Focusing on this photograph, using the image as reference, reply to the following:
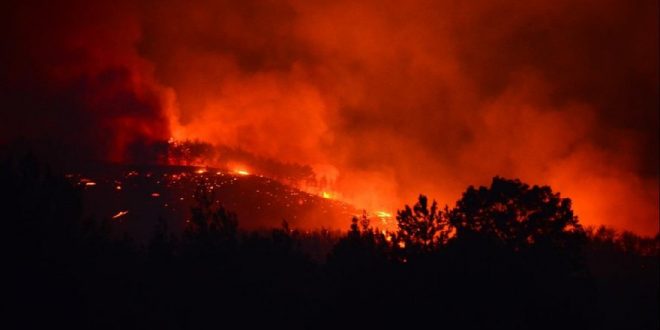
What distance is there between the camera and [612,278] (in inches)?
2891

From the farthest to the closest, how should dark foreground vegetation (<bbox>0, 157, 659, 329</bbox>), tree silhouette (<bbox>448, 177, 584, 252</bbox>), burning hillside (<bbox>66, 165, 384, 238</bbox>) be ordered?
1. burning hillside (<bbox>66, 165, 384, 238</bbox>)
2. tree silhouette (<bbox>448, 177, 584, 252</bbox>)
3. dark foreground vegetation (<bbox>0, 157, 659, 329</bbox>)

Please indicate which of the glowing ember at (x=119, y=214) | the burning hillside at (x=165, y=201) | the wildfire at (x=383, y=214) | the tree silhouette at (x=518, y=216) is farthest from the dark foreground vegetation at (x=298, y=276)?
the glowing ember at (x=119, y=214)

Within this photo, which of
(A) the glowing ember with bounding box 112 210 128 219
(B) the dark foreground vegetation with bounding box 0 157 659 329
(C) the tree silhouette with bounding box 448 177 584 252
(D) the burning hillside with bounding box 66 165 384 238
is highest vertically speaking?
(D) the burning hillside with bounding box 66 165 384 238

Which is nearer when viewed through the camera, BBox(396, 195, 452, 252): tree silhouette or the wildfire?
BBox(396, 195, 452, 252): tree silhouette

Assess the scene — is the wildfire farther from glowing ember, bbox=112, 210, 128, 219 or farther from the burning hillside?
glowing ember, bbox=112, 210, 128, 219

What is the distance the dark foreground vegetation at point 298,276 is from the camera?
59.8ft

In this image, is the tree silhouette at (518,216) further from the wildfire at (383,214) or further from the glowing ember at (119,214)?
the glowing ember at (119,214)

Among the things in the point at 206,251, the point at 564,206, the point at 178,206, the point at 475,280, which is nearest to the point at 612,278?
the point at 564,206

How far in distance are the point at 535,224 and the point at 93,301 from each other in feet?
71.1

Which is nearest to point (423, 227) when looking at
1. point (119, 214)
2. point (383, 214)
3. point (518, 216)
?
point (518, 216)

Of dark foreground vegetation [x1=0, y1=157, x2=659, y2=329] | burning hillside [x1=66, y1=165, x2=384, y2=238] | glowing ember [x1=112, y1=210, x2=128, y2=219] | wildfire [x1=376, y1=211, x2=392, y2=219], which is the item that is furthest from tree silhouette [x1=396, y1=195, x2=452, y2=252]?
glowing ember [x1=112, y1=210, x2=128, y2=219]

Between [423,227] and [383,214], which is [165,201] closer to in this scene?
[383,214]

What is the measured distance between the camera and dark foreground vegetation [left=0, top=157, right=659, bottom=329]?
18.2m

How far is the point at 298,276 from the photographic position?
89.6 ft
